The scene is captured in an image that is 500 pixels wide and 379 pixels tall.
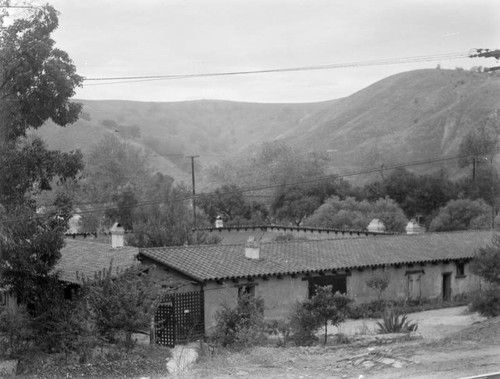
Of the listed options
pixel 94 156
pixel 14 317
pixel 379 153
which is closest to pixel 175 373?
pixel 14 317

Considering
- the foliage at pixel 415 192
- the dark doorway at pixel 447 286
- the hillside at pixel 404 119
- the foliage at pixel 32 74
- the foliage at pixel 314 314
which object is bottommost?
the dark doorway at pixel 447 286

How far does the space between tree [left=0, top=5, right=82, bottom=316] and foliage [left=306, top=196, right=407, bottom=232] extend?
115 ft

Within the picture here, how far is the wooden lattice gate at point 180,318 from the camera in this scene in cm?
2295

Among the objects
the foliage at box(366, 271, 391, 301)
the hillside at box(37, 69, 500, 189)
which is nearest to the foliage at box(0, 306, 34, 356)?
the foliage at box(366, 271, 391, 301)

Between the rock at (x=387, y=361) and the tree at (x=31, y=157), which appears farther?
the tree at (x=31, y=157)

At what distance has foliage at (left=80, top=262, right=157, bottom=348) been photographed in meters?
17.6

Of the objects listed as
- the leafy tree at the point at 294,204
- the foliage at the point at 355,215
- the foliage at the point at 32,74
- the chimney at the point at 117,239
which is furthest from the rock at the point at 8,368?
the leafy tree at the point at 294,204

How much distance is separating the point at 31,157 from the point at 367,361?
10.9m

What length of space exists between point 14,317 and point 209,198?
5180cm

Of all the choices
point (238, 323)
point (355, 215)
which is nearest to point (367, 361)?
point (238, 323)

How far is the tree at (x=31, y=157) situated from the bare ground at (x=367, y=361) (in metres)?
6.37

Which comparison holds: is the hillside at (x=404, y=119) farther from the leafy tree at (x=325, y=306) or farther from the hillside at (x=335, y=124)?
the leafy tree at (x=325, y=306)

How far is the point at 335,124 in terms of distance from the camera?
125250mm

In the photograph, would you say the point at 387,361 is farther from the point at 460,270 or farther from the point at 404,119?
the point at 404,119
